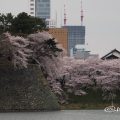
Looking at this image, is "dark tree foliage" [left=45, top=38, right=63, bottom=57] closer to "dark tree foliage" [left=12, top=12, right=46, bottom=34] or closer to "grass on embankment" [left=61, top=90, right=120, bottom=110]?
"dark tree foliage" [left=12, top=12, right=46, bottom=34]

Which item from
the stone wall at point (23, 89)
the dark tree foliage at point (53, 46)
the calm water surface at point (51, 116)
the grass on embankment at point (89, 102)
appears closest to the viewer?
the calm water surface at point (51, 116)

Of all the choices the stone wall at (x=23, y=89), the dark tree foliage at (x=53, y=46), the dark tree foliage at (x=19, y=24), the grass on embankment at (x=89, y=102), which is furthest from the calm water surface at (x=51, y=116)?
the grass on embankment at (x=89, y=102)

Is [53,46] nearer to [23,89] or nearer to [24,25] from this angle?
[23,89]

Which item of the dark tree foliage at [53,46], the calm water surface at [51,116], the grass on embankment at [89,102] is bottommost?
the grass on embankment at [89,102]

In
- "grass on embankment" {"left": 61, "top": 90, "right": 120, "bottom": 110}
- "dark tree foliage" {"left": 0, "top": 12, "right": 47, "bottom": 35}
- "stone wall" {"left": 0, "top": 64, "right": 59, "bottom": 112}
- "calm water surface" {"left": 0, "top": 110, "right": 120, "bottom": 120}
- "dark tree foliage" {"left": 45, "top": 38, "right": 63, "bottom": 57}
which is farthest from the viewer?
"grass on embankment" {"left": 61, "top": 90, "right": 120, "bottom": 110}

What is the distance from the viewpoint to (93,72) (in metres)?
71.8

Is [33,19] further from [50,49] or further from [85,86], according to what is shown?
[85,86]

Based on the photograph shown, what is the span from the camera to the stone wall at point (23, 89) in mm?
50438

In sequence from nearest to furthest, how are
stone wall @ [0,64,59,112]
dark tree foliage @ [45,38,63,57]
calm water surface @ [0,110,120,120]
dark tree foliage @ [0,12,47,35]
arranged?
calm water surface @ [0,110,120,120] → stone wall @ [0,64,59,112] → dark tree foliage @ [45,38,63,57] → dark tree foliage @ [0,12,47,35]

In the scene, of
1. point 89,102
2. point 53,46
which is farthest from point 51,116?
point 89,102

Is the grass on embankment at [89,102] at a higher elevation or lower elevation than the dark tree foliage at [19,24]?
lower

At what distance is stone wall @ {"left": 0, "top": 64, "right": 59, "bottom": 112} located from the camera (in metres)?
50.4

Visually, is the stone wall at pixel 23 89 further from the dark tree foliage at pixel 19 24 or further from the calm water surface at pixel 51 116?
the dark tree foliage at pixel 19 24

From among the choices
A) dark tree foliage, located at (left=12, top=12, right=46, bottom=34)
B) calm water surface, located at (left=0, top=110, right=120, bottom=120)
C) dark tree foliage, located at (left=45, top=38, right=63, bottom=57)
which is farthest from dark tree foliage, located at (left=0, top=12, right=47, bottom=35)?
calm water surface, located at (left=0, top=110, right=120, bottom=120)
